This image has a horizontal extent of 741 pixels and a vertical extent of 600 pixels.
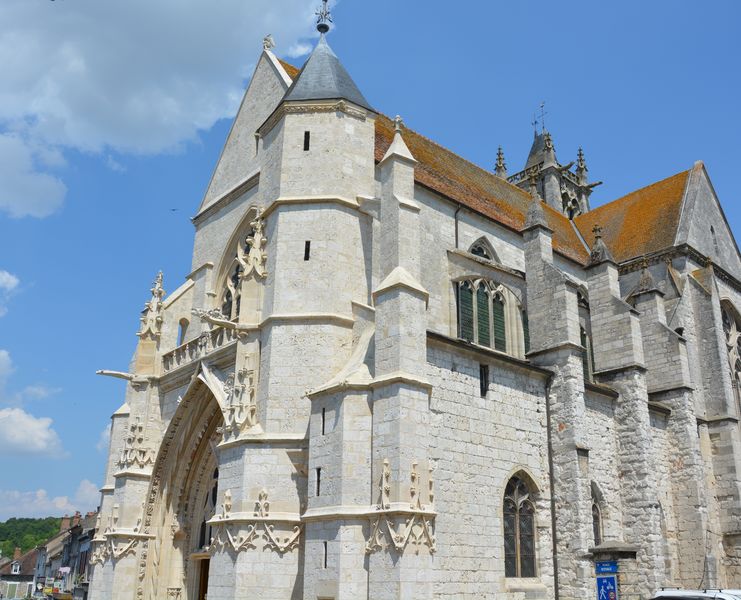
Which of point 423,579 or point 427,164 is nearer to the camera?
point 423,579

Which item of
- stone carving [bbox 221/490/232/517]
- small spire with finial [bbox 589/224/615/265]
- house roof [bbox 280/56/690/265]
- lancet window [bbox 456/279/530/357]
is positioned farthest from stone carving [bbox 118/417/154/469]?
small spire with finial [bbox 589/224/615/265]

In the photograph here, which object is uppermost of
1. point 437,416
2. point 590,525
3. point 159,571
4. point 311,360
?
point 311,360

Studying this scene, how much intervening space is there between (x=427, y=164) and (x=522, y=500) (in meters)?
9.38

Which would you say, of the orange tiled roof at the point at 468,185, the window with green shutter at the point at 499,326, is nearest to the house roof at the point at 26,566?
the orange tiled roof at the point at 468,185

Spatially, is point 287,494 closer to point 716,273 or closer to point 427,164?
point 427,164

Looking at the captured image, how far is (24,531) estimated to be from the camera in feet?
358

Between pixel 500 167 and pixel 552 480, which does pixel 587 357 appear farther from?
pixel 500 167

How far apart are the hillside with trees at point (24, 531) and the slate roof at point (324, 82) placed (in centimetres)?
9323

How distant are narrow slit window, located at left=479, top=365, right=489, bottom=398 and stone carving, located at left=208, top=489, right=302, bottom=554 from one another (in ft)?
14.3

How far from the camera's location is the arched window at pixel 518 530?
14.1 metres

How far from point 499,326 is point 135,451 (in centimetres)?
940

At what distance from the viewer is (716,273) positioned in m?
24.3

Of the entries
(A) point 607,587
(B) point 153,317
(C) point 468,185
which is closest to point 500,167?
(C) point 468,185

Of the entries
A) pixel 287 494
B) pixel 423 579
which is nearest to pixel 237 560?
pixel 287 494
